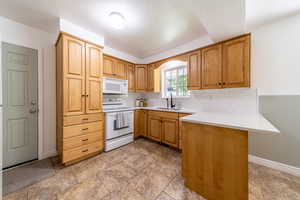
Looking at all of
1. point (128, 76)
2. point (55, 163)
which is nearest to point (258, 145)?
point (128, 76)

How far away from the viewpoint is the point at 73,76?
1.99 metres

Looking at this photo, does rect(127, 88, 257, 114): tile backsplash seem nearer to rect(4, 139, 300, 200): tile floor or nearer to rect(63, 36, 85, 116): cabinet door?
rect(4, 139, 300, 200): tile floor

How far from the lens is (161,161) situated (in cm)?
209

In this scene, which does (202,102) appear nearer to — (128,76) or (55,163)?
(128,76)

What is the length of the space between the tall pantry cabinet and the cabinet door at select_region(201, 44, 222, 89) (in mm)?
2240

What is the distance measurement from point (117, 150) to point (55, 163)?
112 centimetres

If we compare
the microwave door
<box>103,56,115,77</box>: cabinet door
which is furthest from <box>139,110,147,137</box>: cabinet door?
<box>103,56,115,77</box>: cabinet door

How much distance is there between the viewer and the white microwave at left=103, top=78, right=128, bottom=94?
275 cm

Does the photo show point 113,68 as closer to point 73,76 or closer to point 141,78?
point 141,78

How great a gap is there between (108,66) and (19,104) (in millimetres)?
1820

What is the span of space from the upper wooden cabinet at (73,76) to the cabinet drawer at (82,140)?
0.47 m

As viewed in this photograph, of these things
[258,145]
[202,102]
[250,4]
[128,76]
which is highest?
[250,4]

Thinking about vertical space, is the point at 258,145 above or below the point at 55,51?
below

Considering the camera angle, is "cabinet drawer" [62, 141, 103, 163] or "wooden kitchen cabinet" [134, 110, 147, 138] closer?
"cabinet drawer" [62, 141, 103, 163]
